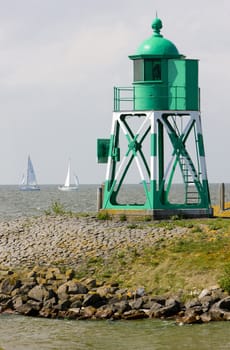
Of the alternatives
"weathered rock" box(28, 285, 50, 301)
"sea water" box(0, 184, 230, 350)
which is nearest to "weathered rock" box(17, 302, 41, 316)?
"weathered rock" box(28, 285, 50, 301)

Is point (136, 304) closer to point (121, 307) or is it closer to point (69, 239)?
point (121, 307)

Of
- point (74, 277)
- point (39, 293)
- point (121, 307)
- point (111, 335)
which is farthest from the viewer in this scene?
point (74, 277)

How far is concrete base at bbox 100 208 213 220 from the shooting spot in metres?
44.4

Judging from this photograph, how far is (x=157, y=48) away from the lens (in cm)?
4538

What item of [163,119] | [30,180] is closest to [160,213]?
[163,119]

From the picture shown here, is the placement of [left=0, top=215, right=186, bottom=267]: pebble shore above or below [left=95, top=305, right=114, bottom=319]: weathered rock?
above

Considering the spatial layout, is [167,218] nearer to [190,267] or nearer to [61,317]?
[190,267]

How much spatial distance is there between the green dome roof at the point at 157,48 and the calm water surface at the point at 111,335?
1432 centimetres

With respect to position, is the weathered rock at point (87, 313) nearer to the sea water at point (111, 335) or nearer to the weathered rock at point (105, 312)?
the weathered rock at point (105, 312)

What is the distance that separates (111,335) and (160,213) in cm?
1205

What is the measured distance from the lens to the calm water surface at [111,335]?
31953 mm

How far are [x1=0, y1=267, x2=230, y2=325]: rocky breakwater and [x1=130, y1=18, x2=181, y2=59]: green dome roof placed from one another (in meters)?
11.3

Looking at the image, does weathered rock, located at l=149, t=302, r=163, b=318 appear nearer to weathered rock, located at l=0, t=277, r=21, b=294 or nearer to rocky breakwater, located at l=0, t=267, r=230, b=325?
rocky breakwater, located at l=0, t=267, r=230, b=325

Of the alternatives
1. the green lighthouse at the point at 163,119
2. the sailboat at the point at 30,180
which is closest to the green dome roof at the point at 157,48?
the green lighthouse at the point at 163,119
